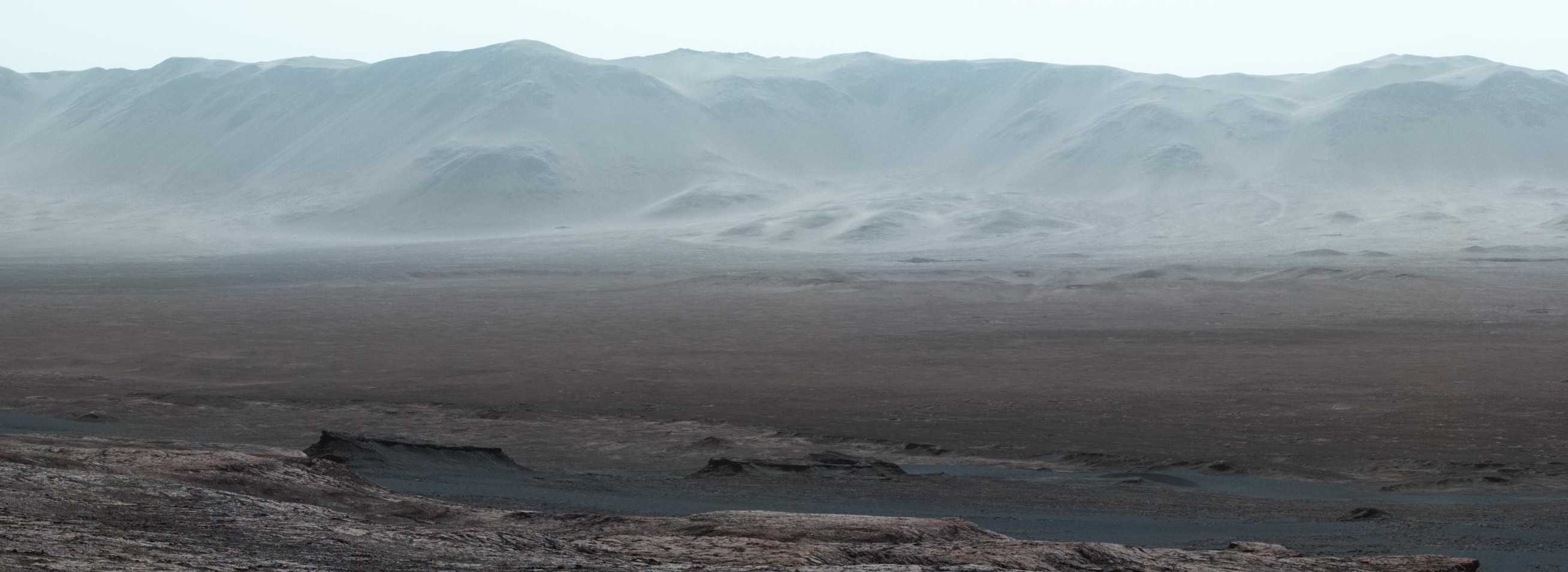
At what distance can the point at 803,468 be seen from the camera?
34.1ft

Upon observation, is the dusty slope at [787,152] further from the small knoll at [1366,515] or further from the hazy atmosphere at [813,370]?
the small knoll at [1366,515]

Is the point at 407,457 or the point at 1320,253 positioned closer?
the point at 407,457

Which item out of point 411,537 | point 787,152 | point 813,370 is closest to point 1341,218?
A: point 787,152

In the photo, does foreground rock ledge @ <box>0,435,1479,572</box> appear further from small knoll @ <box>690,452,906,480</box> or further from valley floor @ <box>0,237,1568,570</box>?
small knoll @ <box>690,452,906,480</box>

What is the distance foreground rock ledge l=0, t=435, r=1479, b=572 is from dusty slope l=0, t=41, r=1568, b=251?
46460 millimetres

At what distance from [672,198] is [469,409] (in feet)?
188

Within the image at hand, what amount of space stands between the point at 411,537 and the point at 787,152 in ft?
257

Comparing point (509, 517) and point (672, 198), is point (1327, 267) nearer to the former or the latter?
point (509, 517)

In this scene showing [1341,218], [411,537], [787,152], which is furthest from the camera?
[787,152]

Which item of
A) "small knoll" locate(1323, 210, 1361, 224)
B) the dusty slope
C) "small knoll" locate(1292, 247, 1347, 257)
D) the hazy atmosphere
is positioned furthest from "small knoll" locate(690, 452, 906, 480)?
"small knoll" locate(1323, 210, 1361, 224)

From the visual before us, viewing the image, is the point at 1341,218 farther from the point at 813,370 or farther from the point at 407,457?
the point at 407,457

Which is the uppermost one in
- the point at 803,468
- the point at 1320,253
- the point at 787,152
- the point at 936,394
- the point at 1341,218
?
the point at 787,152

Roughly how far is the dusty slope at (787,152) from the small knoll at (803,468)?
42.8 meters

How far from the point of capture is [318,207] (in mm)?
72312
